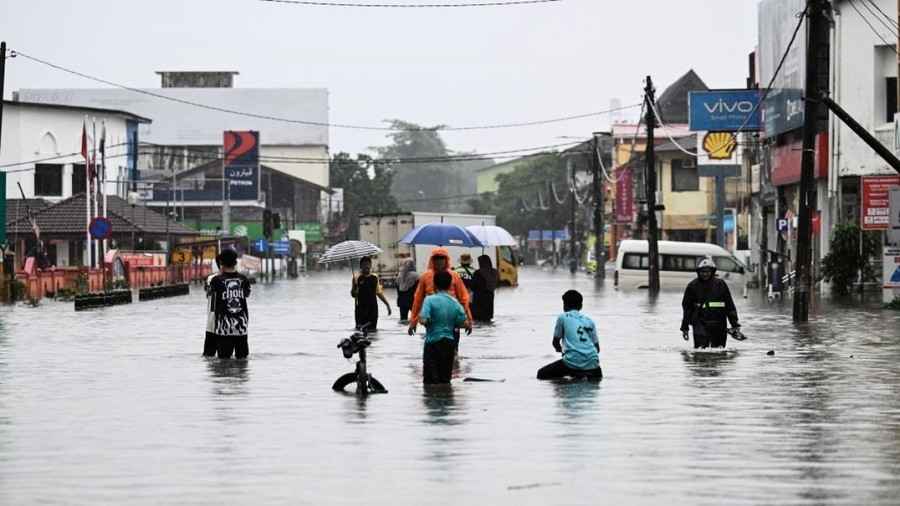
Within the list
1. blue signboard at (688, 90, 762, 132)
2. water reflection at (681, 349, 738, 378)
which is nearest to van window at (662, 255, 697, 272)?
blue signboard at (688, 90, 762, 132)

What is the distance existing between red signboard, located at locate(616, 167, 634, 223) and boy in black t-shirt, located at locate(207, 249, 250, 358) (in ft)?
315

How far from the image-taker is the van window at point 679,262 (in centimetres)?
7038

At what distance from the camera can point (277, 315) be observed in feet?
140

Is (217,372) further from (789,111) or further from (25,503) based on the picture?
(789,111)

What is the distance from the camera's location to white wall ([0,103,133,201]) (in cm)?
10419

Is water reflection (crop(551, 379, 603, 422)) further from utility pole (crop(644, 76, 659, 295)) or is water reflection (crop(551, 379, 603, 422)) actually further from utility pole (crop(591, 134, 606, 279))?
utility pole (crop(591, 134, 606, 279))

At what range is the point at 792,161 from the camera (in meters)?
65.4

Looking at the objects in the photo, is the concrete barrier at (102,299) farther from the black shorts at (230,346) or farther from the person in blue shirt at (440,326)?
the person in blue shirt at (440,326)

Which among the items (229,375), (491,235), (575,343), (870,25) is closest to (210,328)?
(229,375)

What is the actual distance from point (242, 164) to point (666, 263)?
2595 inches

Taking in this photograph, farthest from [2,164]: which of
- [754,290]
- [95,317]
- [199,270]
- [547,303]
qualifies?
[95,317]

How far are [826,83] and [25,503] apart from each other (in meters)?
29.1

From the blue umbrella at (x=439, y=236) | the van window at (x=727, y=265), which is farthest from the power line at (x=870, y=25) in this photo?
the blue umbrella at (x=439, y=236)

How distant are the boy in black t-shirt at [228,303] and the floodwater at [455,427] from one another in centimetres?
40
